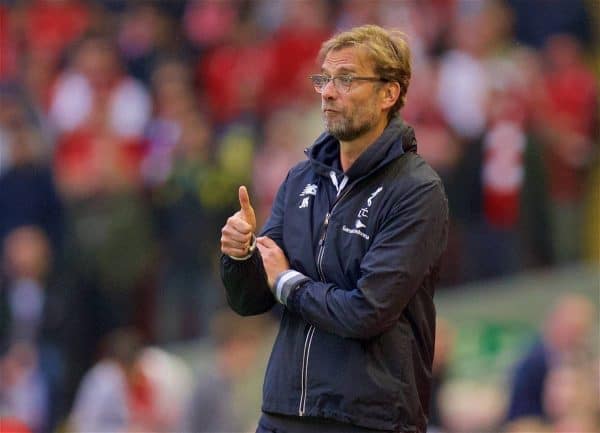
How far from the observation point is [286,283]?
4652 mm

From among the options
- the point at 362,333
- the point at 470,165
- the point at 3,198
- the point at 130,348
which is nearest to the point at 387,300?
the point at 362,333

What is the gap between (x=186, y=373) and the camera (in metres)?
10.4

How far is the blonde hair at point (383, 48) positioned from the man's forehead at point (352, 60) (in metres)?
0.01

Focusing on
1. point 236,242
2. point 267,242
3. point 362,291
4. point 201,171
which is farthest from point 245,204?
point 201,171

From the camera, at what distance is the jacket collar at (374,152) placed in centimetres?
462

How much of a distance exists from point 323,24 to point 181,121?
1669mm

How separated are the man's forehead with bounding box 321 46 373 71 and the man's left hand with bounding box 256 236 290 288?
24.4 inches

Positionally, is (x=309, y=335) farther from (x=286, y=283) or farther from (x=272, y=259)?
(x=272, y=259)

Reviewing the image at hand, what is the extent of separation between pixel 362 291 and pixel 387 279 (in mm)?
86

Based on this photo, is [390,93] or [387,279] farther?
[390,93]

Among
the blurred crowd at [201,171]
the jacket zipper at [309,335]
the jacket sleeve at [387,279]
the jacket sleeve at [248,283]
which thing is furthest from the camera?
the blurred crowd at [201,171]

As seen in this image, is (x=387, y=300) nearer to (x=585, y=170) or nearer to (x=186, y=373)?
(x=186, y=373)

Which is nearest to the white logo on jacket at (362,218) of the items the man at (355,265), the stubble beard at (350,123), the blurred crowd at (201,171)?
the man at (355,265)

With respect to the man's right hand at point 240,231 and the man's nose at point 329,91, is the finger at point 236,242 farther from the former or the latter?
the man's nose at point 329,91
